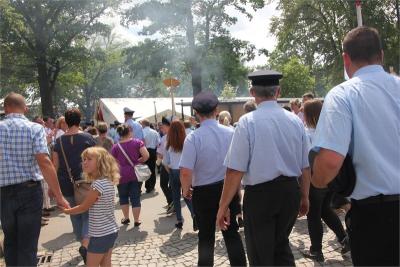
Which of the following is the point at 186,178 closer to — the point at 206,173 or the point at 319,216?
the point at 206,173

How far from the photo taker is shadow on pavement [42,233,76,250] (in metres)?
6.16

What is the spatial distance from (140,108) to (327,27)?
12388 millimetres

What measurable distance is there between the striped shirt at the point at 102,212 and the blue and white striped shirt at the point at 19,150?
2.28ft

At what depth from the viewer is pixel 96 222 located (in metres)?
3.99

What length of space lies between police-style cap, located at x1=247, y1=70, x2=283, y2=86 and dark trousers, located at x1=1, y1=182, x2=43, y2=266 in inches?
95.2

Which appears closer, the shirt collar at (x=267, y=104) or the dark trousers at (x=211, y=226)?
the shirt collar at (x=267, y=104)

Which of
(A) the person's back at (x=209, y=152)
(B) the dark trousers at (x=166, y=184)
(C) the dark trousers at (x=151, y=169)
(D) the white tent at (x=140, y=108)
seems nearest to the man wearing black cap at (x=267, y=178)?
(A) the person's back at (x=209, y=152)

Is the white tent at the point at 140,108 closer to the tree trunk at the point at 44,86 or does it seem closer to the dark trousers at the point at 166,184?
the tree trunk at the point at 44,86

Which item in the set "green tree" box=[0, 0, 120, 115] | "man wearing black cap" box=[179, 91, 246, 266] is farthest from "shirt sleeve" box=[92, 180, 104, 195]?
"green tree" box=[0, 0, 120, 115]

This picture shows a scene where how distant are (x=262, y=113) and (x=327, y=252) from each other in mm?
2563

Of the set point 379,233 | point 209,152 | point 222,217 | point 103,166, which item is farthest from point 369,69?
point 103,166

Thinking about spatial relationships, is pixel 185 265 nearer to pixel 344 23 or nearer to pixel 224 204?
pixel 224 204

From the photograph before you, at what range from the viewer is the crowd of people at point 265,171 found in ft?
7.36

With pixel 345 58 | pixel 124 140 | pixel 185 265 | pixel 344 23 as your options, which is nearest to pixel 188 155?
pixel 185 265
